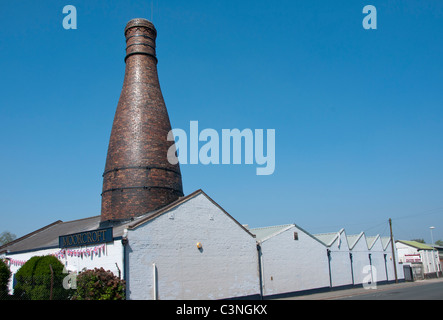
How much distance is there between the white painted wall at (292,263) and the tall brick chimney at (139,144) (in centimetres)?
707

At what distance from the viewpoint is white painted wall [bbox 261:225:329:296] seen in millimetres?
23891

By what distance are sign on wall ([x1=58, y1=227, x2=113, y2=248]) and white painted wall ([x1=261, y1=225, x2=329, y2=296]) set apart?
10090 mm

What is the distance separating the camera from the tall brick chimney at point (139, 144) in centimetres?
2148

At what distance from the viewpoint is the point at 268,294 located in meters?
23.2

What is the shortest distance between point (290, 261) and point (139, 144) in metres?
12.7

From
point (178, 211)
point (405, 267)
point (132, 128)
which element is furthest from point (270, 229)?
point (405, 267)

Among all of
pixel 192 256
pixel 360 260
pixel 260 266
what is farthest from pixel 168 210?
pixel 360 260

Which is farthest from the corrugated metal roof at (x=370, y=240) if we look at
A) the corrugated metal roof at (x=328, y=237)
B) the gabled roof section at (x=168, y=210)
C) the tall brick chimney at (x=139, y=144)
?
the tall brick chimney at (x=139, y=144)

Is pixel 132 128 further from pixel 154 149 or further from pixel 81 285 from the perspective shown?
pixel 81 285

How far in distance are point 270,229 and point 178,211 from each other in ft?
36.6

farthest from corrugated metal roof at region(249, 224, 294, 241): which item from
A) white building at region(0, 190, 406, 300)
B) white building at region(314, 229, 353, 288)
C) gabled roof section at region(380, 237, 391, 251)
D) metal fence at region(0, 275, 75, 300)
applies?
gabled roof section at region(380, 237, 391, 251)

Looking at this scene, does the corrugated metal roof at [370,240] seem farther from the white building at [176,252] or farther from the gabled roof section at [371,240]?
the white building at [176,252]

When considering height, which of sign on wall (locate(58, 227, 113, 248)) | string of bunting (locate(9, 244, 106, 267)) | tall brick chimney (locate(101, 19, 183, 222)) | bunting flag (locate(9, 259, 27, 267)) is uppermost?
tall brick chimney (locate(101, 19, 183, 222))

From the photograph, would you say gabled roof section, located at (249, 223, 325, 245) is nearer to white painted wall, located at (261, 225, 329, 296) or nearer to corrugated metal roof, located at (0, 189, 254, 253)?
white painted wall, located at (261, 225, 329, 296)
